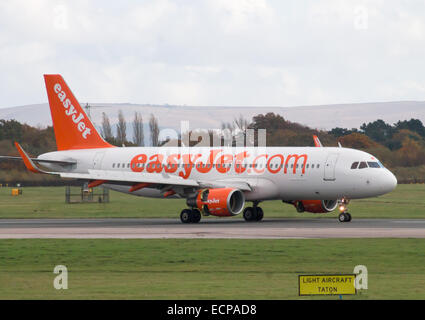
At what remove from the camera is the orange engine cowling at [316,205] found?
51.3 meters

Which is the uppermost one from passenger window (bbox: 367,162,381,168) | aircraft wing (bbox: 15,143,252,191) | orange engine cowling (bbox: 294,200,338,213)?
passenger window (bbox: 367,162,381,168)

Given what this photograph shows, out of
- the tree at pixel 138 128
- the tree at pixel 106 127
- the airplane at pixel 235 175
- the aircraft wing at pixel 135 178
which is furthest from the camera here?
the tree at pixel 106 127

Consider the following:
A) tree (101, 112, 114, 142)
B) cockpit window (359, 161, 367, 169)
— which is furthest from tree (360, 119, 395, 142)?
cockpit window (359, 161, 367, 169)

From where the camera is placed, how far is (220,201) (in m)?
47.1

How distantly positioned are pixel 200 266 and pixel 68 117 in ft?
109

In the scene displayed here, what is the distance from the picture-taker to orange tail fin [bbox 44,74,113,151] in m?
58.3

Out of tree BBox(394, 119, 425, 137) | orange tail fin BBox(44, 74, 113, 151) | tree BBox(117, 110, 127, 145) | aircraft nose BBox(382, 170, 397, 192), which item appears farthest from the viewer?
tree BBox(394, 119, 425, 137)

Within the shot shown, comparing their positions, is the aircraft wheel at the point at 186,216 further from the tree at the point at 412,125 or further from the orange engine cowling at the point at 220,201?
the tree at the point at 412,125

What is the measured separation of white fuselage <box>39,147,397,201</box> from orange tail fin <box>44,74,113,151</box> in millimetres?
2002

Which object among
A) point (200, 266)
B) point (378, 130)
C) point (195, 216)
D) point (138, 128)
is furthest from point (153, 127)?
point (200, 266)

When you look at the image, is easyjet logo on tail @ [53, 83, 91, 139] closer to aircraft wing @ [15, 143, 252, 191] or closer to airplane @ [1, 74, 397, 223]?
airplane @ [1, 74, 397, 223]

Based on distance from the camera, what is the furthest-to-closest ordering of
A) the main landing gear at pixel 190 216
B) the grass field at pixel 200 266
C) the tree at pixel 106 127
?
the tree at pixel 106 127 → the main landing gear at pixel 190 216 → the grass field at pixel 200 266

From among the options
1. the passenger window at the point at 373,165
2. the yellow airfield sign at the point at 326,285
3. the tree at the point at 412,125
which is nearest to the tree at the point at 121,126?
the tree at the point at 412,125
